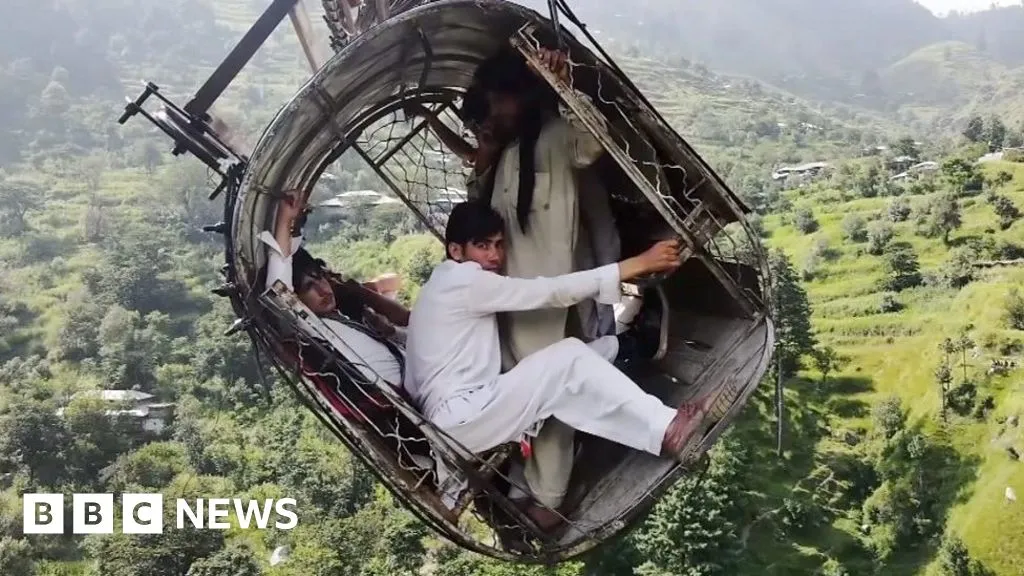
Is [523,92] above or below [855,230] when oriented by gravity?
below

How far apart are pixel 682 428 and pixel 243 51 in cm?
171

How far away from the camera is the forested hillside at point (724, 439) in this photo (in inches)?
1006

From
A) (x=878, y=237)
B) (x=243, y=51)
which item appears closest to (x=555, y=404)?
(x=243, y=51)

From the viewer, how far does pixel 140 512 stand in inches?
1062

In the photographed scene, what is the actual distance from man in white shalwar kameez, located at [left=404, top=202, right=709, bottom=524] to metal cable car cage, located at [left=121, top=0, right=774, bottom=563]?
0.25 feet

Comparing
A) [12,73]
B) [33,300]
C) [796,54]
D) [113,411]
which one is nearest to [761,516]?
[113,411]

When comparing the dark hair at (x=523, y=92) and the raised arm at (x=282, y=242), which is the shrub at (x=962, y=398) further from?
the raised arm at (x=282, y=242)

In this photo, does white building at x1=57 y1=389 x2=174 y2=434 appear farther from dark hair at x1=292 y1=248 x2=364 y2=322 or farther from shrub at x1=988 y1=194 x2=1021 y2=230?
dark hair at x1=292 y1=248 x2=364 y2=322

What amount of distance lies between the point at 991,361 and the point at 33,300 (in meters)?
43.3

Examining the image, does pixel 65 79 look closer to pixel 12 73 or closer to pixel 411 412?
pixel 12 73

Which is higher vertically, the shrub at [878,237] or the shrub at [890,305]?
the shrub at [878,237]

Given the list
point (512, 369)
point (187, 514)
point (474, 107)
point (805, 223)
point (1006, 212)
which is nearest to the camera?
point (512, 369)

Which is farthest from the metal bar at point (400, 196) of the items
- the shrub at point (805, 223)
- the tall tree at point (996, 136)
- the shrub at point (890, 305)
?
the tall tree at point (996, 136)

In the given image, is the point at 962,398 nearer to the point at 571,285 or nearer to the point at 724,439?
the point at 724,439
